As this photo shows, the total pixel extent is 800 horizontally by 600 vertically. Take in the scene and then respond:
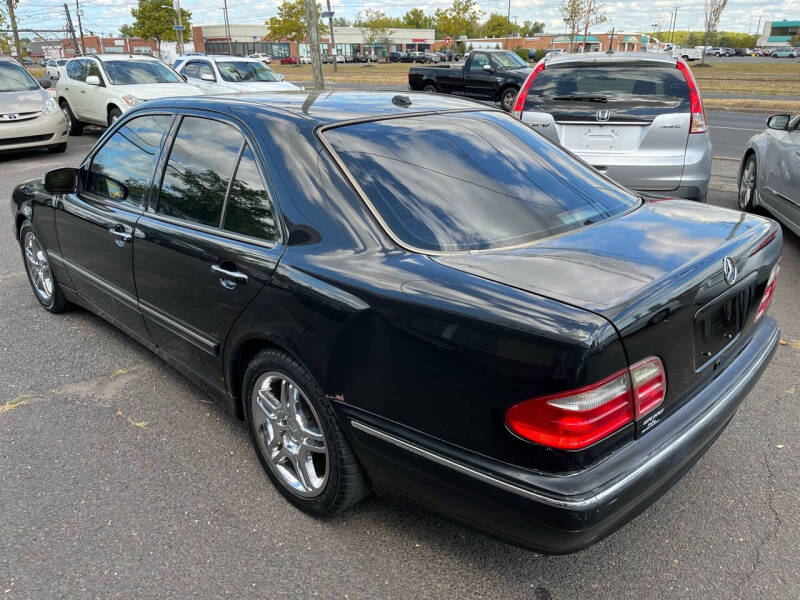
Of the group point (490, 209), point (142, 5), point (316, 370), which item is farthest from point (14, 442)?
point (142, 5)

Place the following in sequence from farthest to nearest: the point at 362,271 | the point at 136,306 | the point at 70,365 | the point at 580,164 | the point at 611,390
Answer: the point at 70,365, the point at 136,306, the point at 580,164, the point at 362,271, the point at 611,390

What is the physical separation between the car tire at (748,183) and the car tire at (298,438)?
5.99m

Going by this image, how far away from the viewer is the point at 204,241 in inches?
109

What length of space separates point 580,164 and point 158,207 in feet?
6.83

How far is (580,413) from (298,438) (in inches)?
48.1

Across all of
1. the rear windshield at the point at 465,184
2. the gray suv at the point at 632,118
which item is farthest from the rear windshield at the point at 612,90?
the rear windshield at the point at 465,184

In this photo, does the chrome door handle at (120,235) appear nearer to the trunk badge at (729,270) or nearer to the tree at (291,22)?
the trunk badge at (729,270)

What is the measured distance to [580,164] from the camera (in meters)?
3.15

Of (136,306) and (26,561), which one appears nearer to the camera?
(26,561)

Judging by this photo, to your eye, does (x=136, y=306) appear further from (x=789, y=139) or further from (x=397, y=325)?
(x=789, y=139)

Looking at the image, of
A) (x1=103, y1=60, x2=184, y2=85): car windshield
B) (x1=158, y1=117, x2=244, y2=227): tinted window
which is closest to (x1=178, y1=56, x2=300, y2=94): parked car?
(x1=103, y1=60, x2=184, y2=85): car windshield

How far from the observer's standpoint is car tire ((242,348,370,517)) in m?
2.35

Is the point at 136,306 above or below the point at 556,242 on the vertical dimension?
below

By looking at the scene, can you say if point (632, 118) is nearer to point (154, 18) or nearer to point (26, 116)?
point (26, 116)
